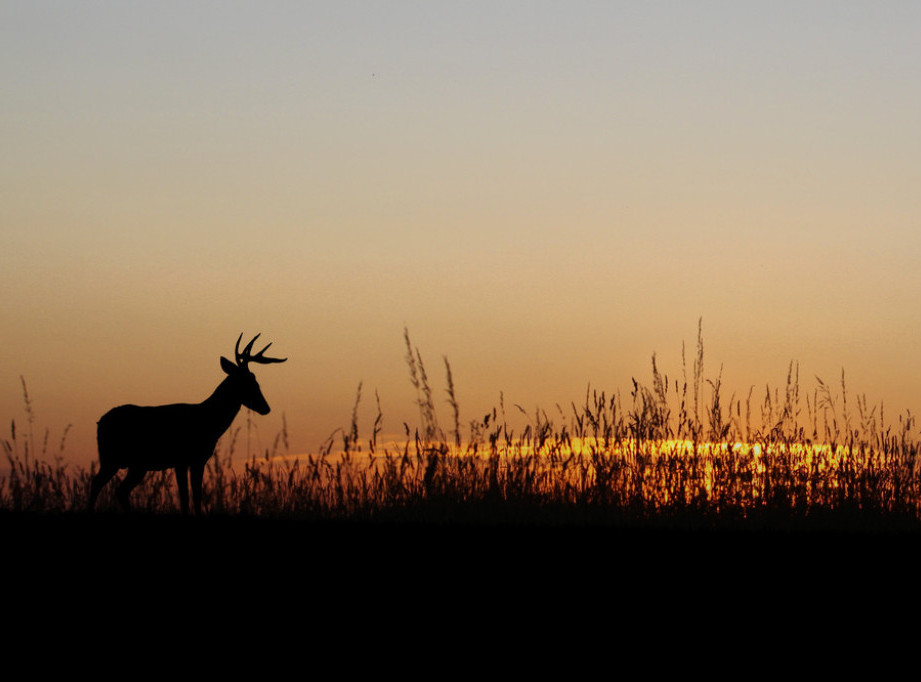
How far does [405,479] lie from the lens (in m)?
9.59

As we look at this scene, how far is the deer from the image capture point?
1042 cm

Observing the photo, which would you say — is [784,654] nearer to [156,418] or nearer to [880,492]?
[880,492]

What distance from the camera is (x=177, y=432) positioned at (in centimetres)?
1077

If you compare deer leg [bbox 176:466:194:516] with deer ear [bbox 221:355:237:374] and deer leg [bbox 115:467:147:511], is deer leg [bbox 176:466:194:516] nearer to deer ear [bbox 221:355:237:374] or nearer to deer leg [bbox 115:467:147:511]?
deer leg [bbox 115:467:147:511]

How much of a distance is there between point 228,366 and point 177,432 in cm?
118

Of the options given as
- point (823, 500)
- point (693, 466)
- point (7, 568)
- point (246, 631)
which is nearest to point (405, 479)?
point (693, 466)

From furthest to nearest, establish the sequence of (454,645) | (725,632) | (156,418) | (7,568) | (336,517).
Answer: (156,418), (336,517), (7,568), (725,632), (454,645)

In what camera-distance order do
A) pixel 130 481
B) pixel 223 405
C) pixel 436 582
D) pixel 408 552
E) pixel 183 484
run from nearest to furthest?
pixel 436 582
pixel 408 552
pixel 183 484
pixel 130 481
pixel 223 405

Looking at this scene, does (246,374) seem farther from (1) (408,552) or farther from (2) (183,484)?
(1) (408,552)

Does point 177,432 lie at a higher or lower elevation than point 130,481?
higher

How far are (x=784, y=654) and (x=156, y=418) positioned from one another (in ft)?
26.4

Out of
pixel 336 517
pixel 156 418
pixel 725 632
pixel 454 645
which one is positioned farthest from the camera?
pixel 156 418

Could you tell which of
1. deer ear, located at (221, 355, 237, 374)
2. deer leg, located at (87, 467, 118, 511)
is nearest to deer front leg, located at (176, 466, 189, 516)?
deer leg, located at (87, 467, 118, 511)

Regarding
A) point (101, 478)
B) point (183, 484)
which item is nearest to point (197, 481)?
point (183, 484)
